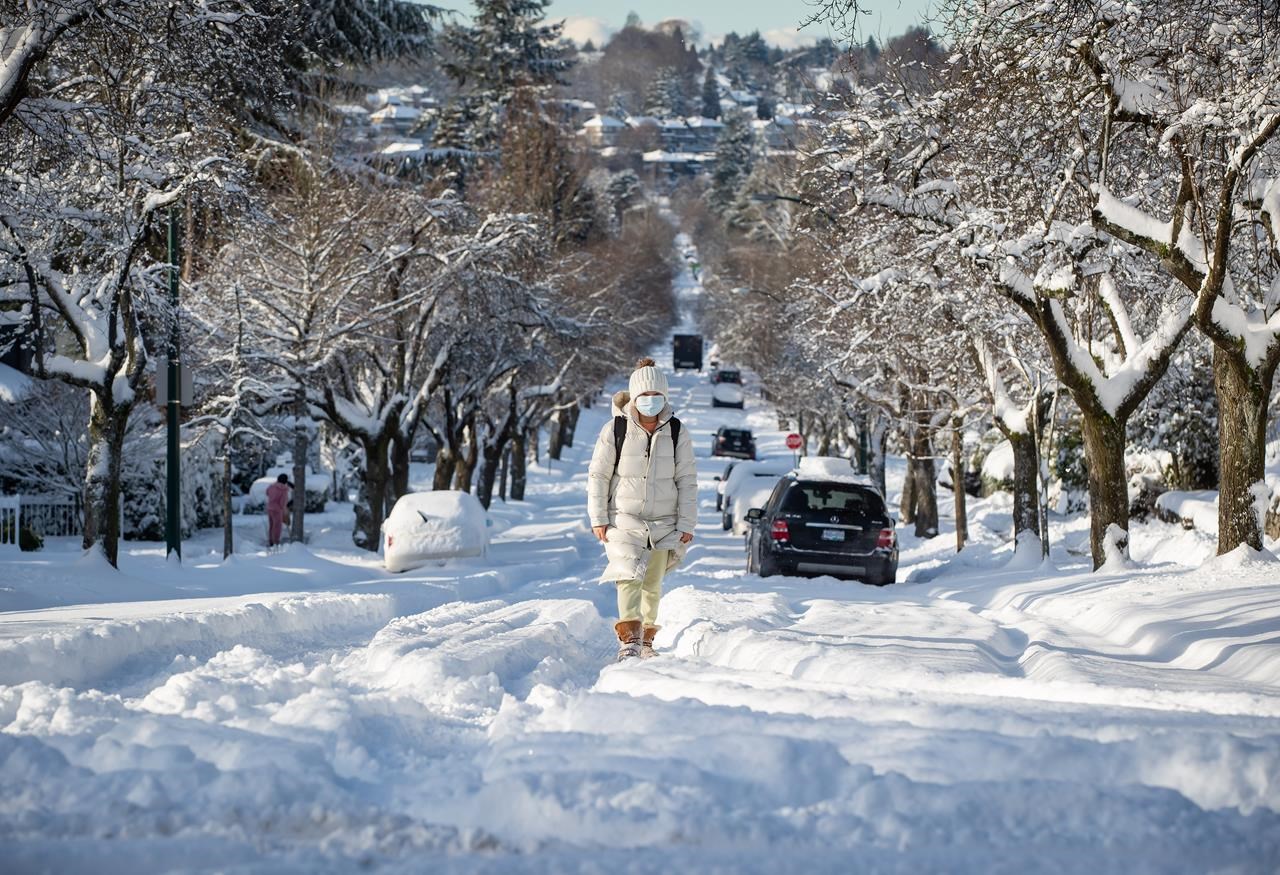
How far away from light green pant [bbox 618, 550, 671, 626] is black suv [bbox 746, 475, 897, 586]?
8913mm

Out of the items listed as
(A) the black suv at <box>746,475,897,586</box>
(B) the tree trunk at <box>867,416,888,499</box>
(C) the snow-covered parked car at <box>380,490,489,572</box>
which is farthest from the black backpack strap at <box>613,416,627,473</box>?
(B) the tree trunk at <box>867,416,888,499</box>

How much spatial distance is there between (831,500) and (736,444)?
152 ft

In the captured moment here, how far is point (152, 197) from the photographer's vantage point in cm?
1598

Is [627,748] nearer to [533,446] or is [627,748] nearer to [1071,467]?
[1071,467]

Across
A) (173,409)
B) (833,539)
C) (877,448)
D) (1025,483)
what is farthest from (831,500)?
(877,448)

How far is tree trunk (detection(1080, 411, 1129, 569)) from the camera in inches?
684

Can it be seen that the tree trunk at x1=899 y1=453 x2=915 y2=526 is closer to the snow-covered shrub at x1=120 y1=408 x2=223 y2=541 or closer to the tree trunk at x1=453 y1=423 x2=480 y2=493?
the tree trunk at x1=453 y1=423 x2=480 y2=493

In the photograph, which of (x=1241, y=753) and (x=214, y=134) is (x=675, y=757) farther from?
(x=214, y=134)

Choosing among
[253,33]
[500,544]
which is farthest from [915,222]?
[500,544]

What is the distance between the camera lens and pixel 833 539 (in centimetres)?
1842

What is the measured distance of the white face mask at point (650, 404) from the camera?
9227 mm

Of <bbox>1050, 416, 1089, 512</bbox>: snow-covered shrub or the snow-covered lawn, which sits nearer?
the snow-covered lawn

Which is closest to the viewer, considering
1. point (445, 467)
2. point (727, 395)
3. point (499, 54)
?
point (445, 467)

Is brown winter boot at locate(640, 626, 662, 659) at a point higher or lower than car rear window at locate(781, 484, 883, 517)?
lower
